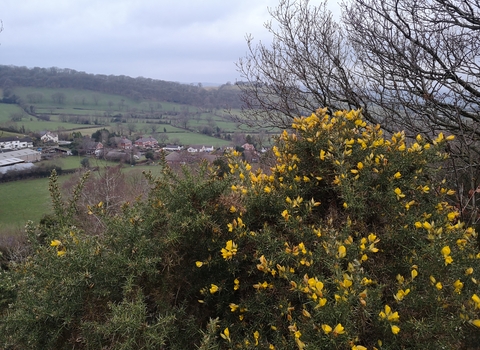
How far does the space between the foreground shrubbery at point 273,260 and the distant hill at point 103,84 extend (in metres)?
51.9

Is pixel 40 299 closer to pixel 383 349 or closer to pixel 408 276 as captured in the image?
pixel 383 349

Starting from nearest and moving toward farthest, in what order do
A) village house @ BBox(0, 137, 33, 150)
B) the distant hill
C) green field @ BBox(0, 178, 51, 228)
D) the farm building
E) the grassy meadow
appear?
1. green field @ BBox(0, 178, 51, 228)
2. the grassy meadow
3. the farm building
4. village house @ BBox(0, 137, 33, 150)
5. the distant hill

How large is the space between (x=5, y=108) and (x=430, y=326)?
2262 inches

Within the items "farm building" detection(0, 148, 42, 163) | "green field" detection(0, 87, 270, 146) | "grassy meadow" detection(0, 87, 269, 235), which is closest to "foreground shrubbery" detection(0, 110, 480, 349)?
"grassy meadow" detection(0, 87, 269, 235)

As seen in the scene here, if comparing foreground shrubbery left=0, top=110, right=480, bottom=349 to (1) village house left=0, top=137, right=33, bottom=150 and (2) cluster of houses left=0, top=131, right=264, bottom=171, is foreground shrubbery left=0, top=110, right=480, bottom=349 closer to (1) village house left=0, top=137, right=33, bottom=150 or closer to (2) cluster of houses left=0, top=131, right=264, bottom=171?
(2) cluster of houses left=0, top=131, right=264, bottom=171

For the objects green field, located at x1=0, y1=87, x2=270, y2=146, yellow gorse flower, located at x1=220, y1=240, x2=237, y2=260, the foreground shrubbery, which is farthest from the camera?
green field, located at x1=0, y1=87, x2=270, y2=146

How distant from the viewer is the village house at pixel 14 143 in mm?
26641

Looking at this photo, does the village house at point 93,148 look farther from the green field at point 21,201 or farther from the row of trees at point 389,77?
the row of trees at point 389,77

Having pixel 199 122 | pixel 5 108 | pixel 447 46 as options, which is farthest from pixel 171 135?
pixel 447 46

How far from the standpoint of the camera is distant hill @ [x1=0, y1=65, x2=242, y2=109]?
55.3 m

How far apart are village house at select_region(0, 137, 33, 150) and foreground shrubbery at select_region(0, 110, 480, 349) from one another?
98.3ft

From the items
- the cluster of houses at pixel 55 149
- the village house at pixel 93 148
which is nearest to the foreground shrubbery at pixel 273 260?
the cluster of houses at pixel 55 149

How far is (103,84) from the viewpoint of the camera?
61.7 meters

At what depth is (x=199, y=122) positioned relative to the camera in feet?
141
